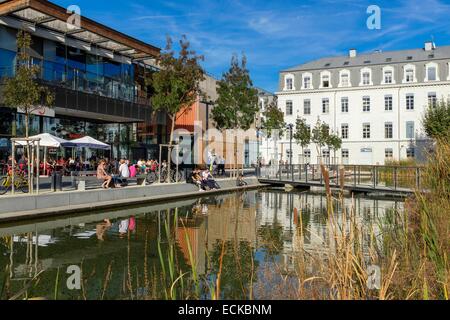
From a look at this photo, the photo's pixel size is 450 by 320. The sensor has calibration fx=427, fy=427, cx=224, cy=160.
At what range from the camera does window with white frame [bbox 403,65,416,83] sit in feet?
171

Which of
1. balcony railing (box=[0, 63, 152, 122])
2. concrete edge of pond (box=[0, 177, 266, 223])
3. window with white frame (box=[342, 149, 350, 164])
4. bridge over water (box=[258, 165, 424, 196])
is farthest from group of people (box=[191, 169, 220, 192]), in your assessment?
window with white frame (box=[342, 149, 350, 164])

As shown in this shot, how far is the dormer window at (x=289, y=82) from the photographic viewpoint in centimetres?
5875

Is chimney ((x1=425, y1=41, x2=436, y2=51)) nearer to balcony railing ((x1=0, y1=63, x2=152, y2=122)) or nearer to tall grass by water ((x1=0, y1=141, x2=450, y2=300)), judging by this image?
balcony railing ((x1=0, y1=63, x2=152, y2=122))

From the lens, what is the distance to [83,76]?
25.1 m

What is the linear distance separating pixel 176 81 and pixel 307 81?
38.6m

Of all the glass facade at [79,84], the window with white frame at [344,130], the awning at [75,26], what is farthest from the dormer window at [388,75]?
the awning at [75,26]

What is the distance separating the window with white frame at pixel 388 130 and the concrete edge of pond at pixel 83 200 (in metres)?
38.8

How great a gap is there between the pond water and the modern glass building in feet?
36.2

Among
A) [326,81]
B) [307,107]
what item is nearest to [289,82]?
[307,107]

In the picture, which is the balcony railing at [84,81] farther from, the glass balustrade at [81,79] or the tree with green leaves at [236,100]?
the tree with green leaves at [236,100]
